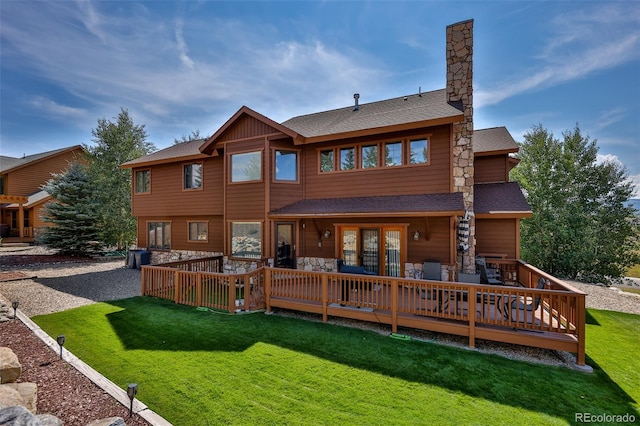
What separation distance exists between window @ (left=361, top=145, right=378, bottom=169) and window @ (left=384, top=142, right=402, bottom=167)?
34cm

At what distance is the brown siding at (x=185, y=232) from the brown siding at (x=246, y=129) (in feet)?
11.7

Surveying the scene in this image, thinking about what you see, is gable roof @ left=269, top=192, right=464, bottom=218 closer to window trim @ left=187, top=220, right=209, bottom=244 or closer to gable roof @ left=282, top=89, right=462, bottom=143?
gable roof @ left=282, top=89, right=462, bottom=143

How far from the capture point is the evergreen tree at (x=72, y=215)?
1670 centimetres

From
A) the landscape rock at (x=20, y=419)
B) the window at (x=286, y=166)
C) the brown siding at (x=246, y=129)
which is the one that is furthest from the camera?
the window at (x=286, y=166)

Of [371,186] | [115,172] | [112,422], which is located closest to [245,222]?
[371,186]

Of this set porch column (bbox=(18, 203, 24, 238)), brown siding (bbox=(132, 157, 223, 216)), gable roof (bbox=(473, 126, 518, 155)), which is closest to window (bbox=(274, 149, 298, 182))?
brown siding (bbox=(132, 157, 223, 216))

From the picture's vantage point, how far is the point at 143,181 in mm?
14641

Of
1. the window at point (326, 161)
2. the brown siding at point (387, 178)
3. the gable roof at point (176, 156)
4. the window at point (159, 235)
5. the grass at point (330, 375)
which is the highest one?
the gable roof at point (176, 156)

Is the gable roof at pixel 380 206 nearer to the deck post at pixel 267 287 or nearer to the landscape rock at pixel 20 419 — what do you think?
the deck post at pixel 267 287

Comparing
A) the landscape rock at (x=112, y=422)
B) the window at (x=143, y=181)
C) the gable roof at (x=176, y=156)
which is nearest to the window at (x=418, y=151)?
the gable roof at (x=176, y=156)

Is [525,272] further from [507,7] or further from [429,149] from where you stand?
[507,7]

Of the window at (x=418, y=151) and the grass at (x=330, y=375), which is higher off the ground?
the window at (x=418, y=151)

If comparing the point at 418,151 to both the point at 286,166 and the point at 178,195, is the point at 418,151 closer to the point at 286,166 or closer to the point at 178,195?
the point at 286,166

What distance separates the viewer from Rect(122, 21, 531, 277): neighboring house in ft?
27.7
